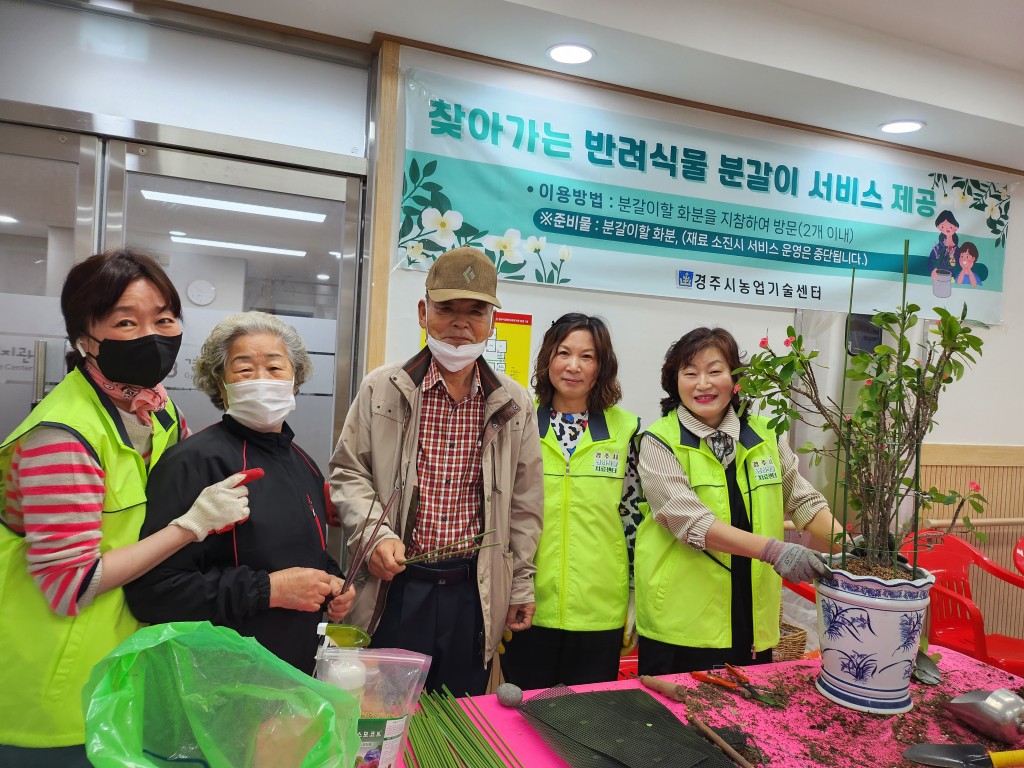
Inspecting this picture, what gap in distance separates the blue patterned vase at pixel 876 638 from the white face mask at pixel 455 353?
3.45 ft

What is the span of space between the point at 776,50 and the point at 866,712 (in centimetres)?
266

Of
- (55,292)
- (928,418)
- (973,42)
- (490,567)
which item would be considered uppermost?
(973,42)

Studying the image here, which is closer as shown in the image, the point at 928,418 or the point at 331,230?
the point at 928,418

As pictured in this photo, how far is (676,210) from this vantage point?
3.27 metres

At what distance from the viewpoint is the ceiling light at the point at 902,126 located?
3.38 m

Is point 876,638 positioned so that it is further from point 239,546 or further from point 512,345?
point 512,345

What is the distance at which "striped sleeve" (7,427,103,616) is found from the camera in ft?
3.98

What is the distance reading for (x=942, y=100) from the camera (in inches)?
125

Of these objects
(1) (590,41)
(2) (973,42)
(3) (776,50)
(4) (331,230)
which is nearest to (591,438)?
(4) (331,230)

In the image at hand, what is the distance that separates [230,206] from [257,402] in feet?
5.05

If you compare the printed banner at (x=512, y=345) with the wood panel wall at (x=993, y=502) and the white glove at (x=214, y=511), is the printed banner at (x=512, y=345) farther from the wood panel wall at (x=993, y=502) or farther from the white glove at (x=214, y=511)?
the wood panel wall at (x=993, y=502)

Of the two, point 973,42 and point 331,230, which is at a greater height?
point 973,42

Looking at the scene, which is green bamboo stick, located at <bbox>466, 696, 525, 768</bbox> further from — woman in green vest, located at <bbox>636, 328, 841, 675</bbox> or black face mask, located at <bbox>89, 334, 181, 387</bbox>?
black face mask, located at <bbox>89, 334, 181, 387</bbox>

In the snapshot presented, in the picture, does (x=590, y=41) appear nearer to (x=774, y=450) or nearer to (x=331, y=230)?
(x=331, y=230)
